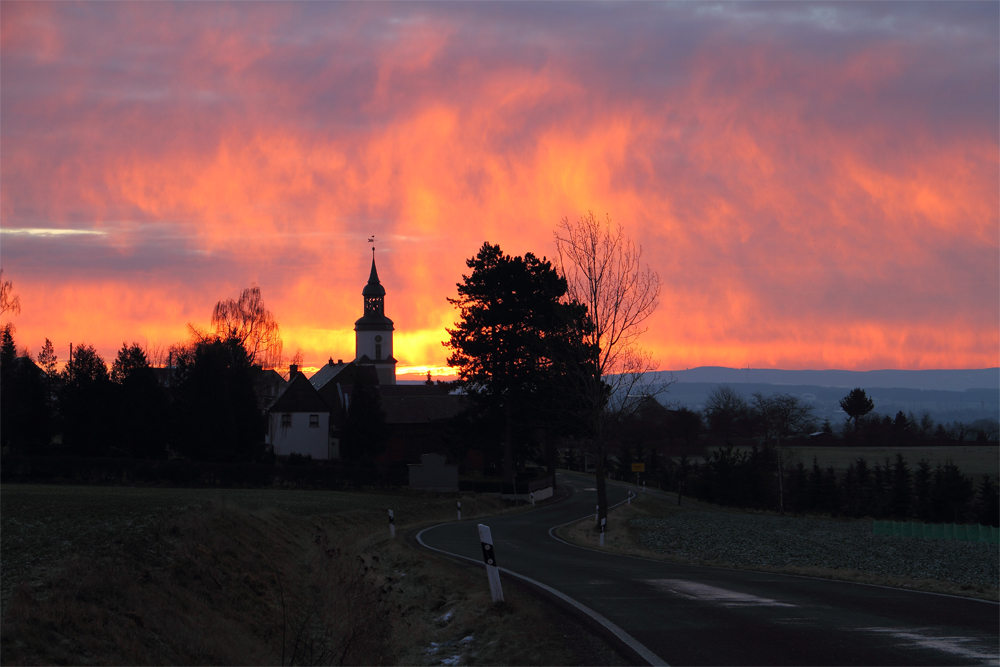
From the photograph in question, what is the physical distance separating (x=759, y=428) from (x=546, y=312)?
60645mm

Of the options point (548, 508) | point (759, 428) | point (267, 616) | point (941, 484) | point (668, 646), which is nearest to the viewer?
point (668, 646)

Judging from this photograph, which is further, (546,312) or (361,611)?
(546,312)

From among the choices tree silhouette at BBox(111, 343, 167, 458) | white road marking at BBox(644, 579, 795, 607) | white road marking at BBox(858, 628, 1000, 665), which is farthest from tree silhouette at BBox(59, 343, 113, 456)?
white road marking at BBox(858, 628, 1000, 665)

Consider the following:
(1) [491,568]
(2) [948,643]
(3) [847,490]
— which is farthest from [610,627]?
(3) [847,490]

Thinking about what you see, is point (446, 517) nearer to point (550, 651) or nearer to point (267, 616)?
point (267, 616)

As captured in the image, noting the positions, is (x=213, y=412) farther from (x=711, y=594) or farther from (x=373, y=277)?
(x=373, y=277)

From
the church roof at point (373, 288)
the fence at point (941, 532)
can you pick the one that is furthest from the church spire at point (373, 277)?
the fence at point (941, 532)

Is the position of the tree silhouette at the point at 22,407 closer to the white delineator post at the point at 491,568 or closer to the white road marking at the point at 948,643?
the white delineator post at the point at 491,568

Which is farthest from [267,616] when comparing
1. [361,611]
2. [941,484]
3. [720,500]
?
[941,484]

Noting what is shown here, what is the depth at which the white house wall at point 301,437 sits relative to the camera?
67.6m

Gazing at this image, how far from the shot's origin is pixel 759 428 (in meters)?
97.7

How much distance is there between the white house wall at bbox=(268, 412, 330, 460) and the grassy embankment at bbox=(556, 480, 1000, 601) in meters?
28.4

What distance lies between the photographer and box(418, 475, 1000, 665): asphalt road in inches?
269

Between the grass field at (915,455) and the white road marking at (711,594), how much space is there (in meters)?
66.7
